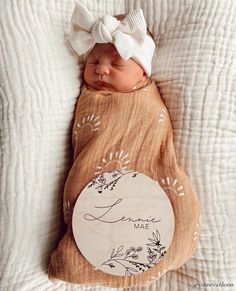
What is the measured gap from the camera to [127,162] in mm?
869

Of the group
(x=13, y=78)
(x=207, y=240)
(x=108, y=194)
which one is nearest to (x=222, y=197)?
(x=207, y=240)

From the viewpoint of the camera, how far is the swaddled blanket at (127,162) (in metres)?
0.85

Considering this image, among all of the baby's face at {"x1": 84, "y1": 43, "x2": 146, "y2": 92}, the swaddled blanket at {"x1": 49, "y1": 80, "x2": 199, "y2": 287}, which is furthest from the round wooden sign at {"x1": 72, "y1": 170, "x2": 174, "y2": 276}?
the baby's face at {"x1": 84, "y1": 43, "x2": 146, "y2": 92}

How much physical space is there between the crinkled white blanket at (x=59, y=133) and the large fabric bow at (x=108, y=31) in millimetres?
46

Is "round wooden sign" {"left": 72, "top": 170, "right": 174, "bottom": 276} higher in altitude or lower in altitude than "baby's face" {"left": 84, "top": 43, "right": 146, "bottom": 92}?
lower

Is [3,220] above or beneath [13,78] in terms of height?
beneath

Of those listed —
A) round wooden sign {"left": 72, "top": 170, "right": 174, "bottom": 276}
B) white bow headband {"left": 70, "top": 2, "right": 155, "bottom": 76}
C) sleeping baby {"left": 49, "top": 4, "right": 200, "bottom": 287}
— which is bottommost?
round wooden sign {"left": 72, "top": 170, "right": 174, "bottom": 276}

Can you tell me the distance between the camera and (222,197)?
35.8 inches

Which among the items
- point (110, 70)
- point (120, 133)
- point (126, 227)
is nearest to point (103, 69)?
point (110, 70)

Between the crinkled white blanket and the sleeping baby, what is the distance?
4cm

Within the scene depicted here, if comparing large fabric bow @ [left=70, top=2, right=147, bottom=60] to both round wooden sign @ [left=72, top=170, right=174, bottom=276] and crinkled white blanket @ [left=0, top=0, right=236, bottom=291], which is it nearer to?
crinkled white blanket @ [left=0, top=0, right=236, bottom=291]

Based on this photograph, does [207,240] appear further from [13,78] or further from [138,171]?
[13,78]

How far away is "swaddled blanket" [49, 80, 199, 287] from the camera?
85 cm

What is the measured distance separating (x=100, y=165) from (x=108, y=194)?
57mm
